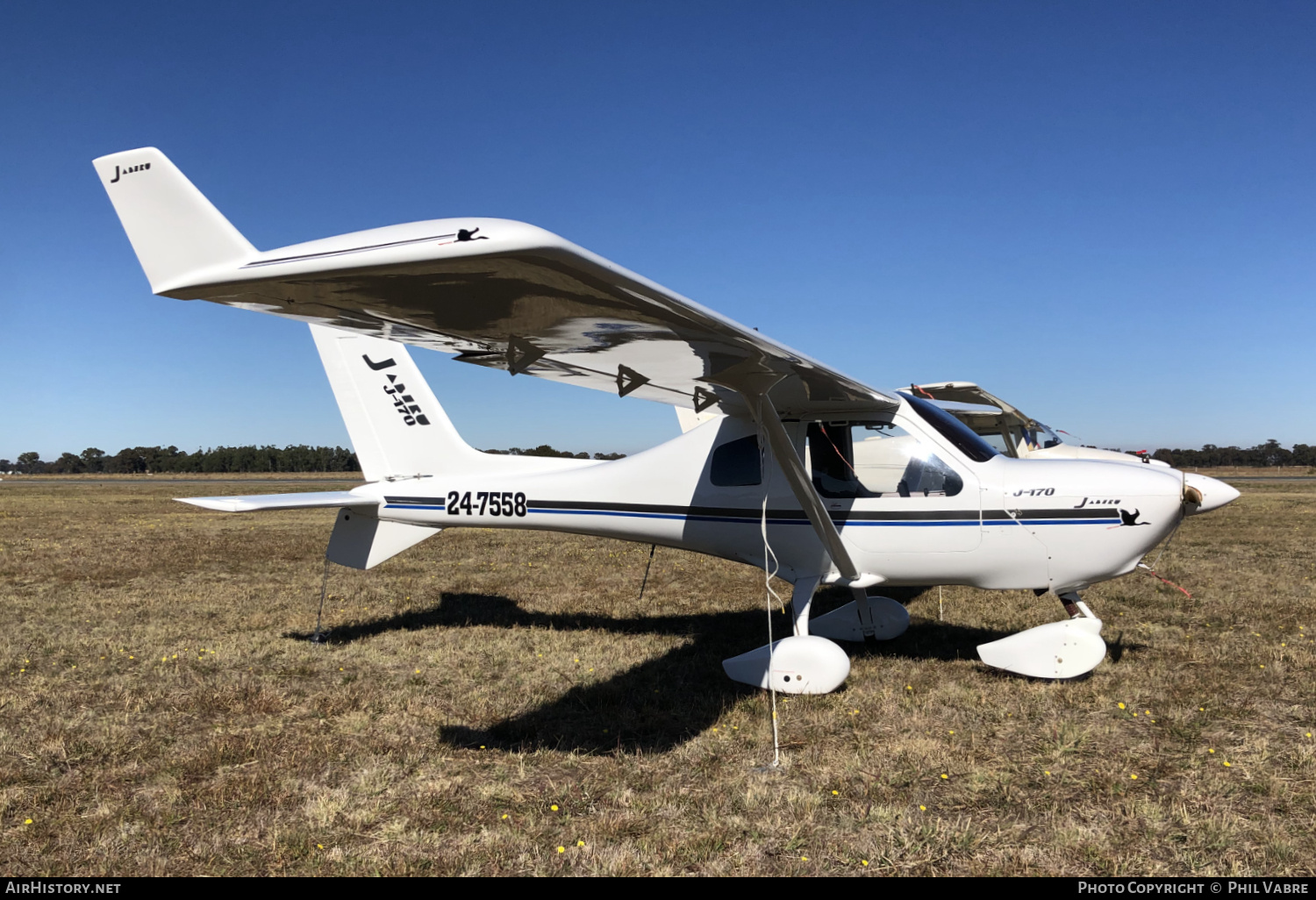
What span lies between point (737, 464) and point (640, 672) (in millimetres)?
1908

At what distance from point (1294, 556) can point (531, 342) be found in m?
13.7

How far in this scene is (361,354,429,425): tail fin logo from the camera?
304 inches

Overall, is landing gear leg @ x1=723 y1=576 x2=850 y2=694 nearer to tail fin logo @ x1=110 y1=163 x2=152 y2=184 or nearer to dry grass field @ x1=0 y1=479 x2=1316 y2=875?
dry grass field @ x1=0 y1=479 x2=1316 y2=875

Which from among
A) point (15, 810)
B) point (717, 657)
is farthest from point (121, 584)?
point (717, 657)

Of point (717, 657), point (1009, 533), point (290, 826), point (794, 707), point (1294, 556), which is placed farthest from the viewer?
point (1294, 556)

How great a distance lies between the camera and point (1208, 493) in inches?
215

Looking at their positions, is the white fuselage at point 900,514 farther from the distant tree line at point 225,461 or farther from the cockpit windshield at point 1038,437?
the distant tree line at point 225,461

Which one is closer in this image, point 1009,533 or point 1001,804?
point 1001,804

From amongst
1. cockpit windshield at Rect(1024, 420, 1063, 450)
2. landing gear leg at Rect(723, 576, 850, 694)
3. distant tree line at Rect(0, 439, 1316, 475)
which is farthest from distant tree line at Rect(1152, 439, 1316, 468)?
landing gear leg at Rect(723, 576, 850, 694)

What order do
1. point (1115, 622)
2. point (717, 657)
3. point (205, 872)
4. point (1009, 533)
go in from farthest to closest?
point (1115, 622)
point (717, 657)
point (1009, 533)
point (205, 872)

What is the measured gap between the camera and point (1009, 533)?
18.4 ft

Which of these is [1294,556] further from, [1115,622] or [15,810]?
[15,810]

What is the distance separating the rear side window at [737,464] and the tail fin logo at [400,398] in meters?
3.17
